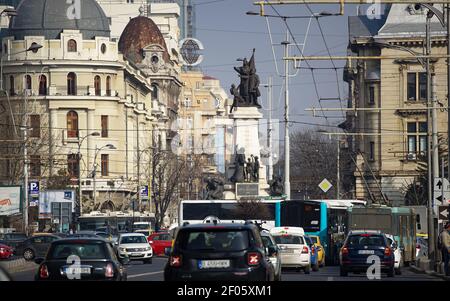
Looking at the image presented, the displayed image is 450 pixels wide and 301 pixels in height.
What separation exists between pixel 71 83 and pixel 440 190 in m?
80.1

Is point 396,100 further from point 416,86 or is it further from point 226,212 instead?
point 226,212

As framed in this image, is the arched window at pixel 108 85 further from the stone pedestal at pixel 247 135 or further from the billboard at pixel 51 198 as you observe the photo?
the billboard at pixel 51 198

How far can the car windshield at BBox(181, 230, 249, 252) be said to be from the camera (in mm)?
21688

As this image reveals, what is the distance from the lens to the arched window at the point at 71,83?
119 m

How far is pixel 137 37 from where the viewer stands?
15675cm

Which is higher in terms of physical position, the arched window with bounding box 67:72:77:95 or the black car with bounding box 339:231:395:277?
the arched window with bounding box 67:72:77:95

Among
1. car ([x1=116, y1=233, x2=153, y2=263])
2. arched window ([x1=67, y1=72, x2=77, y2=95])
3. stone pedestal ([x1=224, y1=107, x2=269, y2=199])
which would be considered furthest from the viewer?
arched window ([x1=67, y1=72, x2=77, y2=95])

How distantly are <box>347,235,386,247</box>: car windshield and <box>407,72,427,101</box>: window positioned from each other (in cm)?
5528

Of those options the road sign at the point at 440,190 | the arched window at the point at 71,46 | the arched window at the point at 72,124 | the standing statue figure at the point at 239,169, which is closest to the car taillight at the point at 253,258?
the road sign at the point at 440,190

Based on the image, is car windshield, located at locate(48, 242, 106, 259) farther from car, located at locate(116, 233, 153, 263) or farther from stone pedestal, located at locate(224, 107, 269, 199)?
stone pedestal, located at locate(224, 107, 269, 199)

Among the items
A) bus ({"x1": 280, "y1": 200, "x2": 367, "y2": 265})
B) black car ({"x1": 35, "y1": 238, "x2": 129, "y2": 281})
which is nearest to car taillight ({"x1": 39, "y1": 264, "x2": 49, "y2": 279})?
black car ({"x1": 35, "y1": 238, "x2": 129, "y2": 281})

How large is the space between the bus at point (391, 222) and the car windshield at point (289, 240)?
34.5ft

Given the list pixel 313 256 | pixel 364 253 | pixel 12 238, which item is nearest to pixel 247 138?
pixel 12 238
